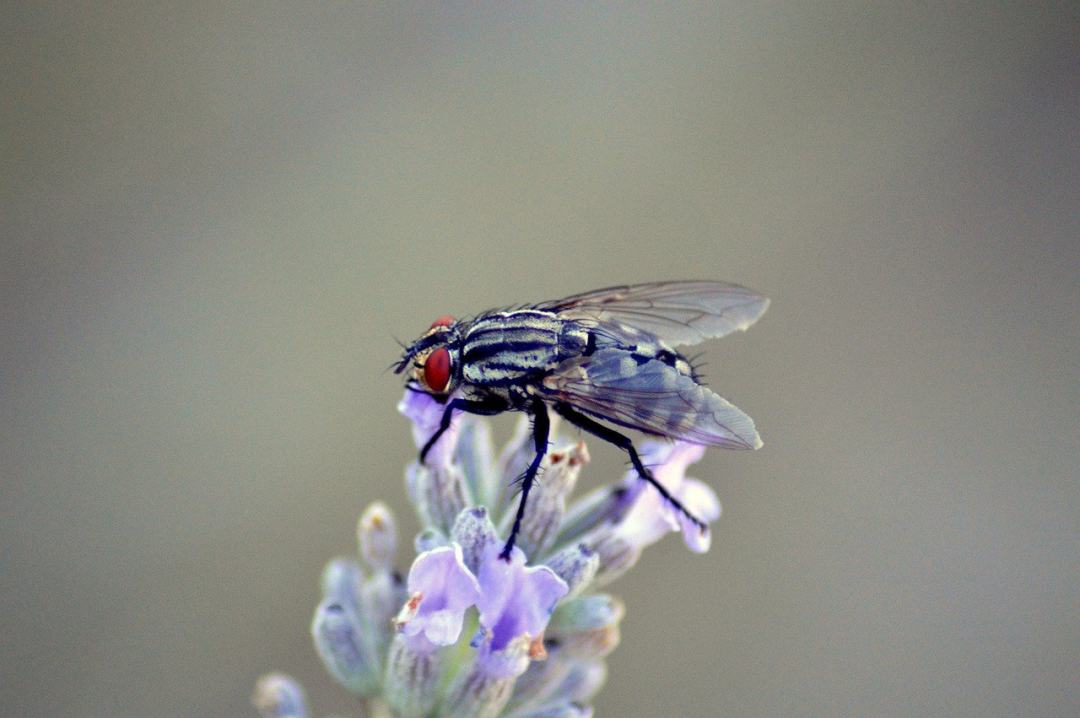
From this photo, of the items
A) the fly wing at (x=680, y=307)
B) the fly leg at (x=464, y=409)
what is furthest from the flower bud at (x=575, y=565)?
the fly wing at (x=680, y=307)

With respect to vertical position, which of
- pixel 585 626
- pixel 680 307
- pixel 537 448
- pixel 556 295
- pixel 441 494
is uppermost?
pixel 556 295

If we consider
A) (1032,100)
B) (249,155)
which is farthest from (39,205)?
(1032,100)

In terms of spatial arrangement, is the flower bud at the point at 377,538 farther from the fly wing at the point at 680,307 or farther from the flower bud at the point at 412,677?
the fly wing at the point at 680,307

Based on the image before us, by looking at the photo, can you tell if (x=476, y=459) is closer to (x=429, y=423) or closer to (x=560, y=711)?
(x=429, y=423)

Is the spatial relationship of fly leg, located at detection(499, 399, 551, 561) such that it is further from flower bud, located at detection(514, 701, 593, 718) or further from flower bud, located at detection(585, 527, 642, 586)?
flower bud, located at detection(514, 701, 593, 718)

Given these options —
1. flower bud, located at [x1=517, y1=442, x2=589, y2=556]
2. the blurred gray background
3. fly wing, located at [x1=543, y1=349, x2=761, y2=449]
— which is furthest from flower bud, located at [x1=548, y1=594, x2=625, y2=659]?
the blurred gray background

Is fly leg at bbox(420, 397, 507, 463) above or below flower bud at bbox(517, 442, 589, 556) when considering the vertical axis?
above

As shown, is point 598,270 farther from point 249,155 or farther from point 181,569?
point 181,569

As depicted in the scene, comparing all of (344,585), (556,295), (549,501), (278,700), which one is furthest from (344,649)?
(556,295)
